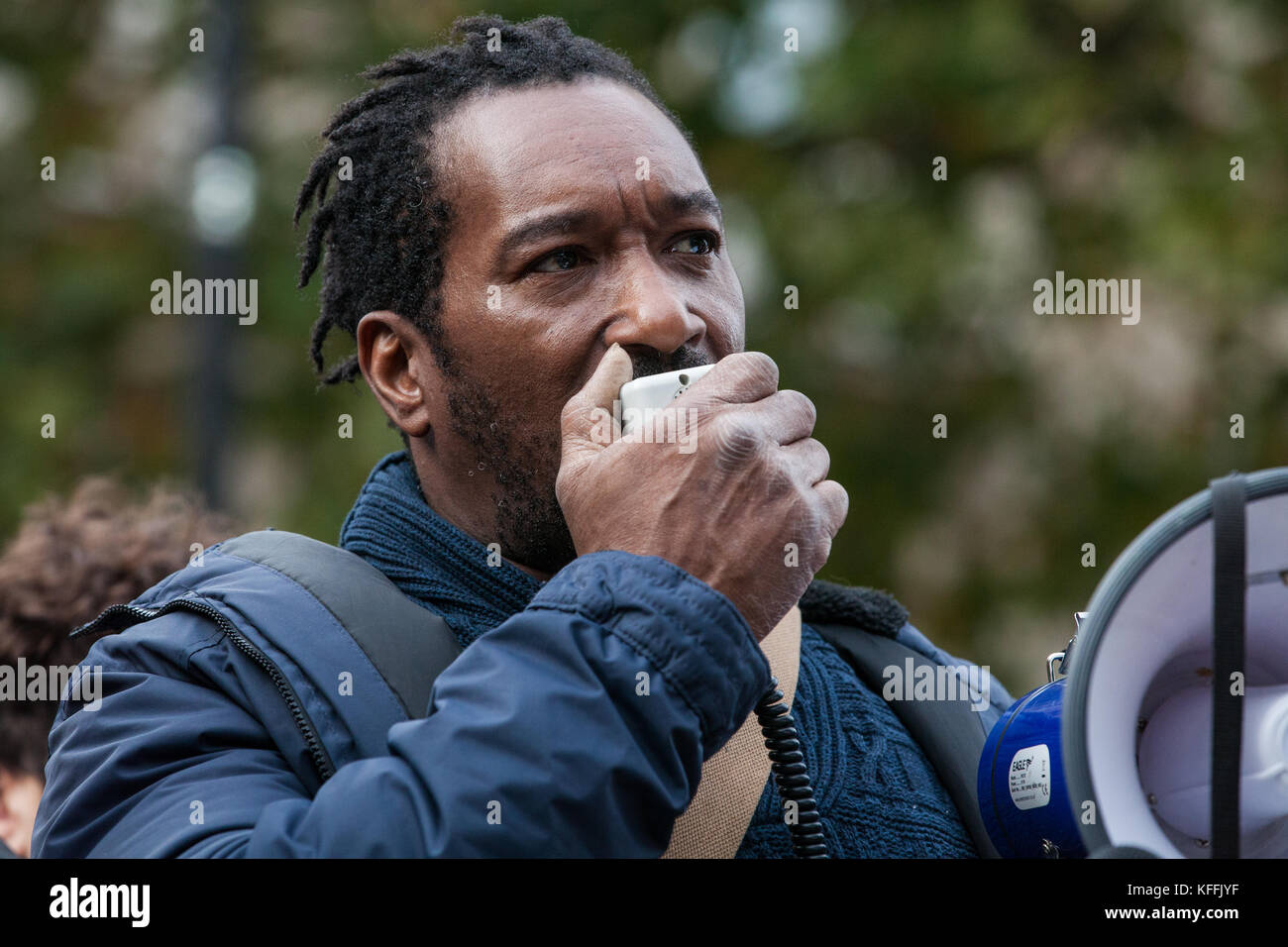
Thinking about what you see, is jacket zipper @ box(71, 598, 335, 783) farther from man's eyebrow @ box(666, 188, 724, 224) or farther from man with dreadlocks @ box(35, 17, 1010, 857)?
man's eyebrow @ box(666, 188, 724, 224)

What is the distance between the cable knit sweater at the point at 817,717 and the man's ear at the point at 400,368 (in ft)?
0.34

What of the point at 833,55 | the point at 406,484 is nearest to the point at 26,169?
the point at 833,55

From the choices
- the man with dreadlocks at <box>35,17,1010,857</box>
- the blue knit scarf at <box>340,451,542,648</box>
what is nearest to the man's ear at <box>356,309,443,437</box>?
the man with dreadlocks at <box>35,17,1010,857</box>

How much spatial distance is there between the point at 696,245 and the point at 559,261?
0.76 feet

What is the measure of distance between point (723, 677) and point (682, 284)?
740 mm

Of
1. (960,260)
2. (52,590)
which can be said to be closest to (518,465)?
(52,590)

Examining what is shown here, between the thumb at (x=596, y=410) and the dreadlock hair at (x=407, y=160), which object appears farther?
the dreadlock hair at (x=407, y=160)

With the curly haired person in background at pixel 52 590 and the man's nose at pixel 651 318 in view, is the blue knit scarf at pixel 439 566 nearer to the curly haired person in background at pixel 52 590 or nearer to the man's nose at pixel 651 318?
the man's nose at pixel 651 318

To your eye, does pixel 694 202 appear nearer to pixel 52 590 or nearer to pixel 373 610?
pixel 373 610

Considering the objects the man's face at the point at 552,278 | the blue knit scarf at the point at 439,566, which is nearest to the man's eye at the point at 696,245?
the man's face at the point at 552,278

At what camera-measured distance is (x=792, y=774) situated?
6.32ft

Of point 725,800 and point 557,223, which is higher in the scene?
point 557,223

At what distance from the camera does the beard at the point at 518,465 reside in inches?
83.7

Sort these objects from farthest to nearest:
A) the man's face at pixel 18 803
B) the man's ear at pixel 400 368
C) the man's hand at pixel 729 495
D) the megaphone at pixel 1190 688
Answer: the man's face at pixel 18 803
the man's ear at pixel 400 368
the man's hand at pixel 729 495
the megaphone at pixel 1190 688
